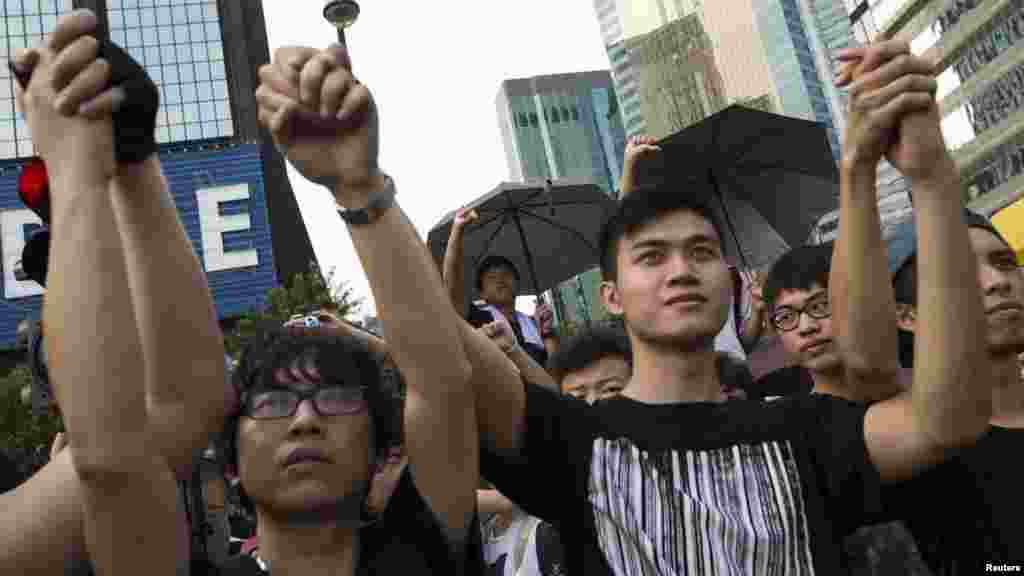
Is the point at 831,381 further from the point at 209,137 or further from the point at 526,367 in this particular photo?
the point at 209,137

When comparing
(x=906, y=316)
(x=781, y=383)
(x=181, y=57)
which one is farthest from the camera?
(x=181, y=57)

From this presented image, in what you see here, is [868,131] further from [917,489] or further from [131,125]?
[131,125]

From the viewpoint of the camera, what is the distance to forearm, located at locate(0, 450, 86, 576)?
5.49 ft

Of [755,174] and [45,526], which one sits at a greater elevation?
[755,174]

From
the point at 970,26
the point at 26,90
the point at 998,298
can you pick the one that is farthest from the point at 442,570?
the point at 970,26

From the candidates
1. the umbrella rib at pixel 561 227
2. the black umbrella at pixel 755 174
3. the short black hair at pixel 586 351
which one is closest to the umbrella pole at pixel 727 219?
the black umbrella at pixel 755 174

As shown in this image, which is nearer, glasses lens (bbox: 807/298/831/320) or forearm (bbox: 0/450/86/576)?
forearm (bbox: 0/450/86/576)

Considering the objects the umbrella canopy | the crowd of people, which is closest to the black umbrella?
the umbrella canopy

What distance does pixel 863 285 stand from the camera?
215 centimetres

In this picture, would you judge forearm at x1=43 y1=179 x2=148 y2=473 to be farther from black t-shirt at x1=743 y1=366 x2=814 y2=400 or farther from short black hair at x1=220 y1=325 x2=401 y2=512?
black t-shirt at x1=743 y1=366 x2=814 y2=400

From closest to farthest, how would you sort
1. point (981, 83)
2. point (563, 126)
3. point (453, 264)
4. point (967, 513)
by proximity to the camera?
point (967, 513) → point (453, 264) → point (981, 83) → point (563, 126)

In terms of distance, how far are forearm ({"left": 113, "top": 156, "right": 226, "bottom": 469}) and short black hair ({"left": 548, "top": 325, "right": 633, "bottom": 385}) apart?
1988 mm

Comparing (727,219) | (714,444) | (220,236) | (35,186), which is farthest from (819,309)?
(220,236)

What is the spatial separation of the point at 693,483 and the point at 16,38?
39.8 m
